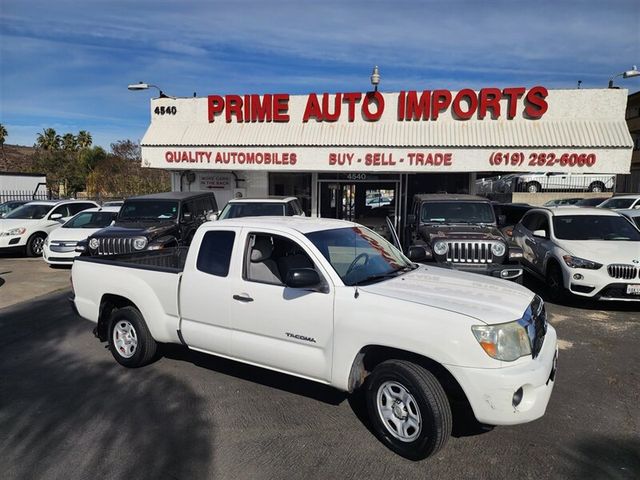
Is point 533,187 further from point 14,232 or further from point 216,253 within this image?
point 216,253

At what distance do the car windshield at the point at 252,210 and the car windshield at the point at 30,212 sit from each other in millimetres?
7287

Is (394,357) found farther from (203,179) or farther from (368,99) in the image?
(203,179)

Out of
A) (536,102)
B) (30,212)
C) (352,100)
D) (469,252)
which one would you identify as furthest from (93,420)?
(536,102)

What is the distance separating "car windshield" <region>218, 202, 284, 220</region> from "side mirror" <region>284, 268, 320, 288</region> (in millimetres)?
7062

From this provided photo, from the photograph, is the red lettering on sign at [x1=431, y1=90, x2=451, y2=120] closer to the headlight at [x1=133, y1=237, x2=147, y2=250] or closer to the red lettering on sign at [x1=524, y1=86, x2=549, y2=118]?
the red lettering on sign at [x1=524, y1=86, x2=549, y2=118]

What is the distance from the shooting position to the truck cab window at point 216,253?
14.5 ft

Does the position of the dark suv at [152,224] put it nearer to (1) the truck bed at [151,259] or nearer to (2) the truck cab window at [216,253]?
(1) the truck bed at [151,259]

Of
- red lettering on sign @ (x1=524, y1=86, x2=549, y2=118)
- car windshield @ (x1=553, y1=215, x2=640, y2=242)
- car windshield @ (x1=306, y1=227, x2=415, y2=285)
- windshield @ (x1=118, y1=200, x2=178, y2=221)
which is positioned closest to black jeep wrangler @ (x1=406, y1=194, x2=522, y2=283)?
car windshield @ (x1=306, y1=227, x2=415, y2=285)

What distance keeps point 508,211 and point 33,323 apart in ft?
41.5

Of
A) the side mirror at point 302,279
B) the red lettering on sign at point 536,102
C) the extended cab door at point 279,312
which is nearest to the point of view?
the side mirror at point 302,279

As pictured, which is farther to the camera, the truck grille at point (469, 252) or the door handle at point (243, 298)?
the truck grille at point (469, 252)

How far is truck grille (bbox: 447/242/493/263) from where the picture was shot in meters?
7.61

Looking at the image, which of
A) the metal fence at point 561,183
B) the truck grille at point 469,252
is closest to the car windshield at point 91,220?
the truck grille at point 469,252

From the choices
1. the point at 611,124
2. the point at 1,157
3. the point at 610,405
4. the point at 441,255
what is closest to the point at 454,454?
the point at 610,405
